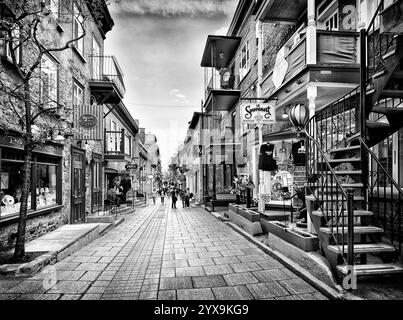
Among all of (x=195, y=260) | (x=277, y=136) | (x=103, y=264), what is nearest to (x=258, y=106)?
(x=277, y=136)

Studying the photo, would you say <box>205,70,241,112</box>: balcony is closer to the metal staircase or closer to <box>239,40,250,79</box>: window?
<box>239,40,250,79</box>: window

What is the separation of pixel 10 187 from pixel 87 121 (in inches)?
153

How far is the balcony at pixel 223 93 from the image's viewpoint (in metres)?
15.2

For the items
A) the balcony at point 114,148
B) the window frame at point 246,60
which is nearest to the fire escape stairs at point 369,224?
the window frame at point 246,60

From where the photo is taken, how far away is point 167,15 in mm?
5383

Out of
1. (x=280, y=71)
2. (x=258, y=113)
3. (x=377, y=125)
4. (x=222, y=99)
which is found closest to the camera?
(x=377, y=125)

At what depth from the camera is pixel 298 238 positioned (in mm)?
4965

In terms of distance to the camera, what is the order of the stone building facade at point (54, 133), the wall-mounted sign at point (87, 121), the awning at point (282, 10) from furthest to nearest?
1. the wall-mounted sign at point (87, 121)
2. the awning at point (282, 10)
3. the stone building facade at point (54, 133)

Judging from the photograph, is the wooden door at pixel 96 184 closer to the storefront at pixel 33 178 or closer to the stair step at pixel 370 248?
the storefront at pixel 33 178

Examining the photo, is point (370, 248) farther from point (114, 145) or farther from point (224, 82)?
point (224, 82)

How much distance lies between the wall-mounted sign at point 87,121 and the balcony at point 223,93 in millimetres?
7382

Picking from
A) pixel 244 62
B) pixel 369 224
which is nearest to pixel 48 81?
pixel 369 224
